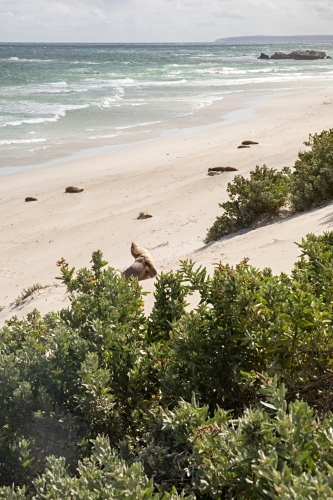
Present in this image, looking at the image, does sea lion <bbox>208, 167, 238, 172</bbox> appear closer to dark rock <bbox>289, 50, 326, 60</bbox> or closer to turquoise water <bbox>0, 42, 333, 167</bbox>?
turquoise water <bbox>0, 42, 333, 167</bbox>

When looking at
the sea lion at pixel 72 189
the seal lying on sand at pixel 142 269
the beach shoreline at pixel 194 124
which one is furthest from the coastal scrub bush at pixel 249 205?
the beach shoreline at pixel 194 124

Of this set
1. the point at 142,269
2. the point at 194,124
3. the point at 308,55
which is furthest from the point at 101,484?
the point at 308,55

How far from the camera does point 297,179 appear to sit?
825 cm

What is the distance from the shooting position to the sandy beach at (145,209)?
696cm

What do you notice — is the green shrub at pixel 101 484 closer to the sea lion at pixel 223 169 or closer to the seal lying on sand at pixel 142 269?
the seal lying on sand at pixel 142 269

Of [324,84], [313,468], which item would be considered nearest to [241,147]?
[313,468]

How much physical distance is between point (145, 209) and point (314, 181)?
4172mm

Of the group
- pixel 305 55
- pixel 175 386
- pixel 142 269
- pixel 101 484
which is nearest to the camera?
pixel 101 484

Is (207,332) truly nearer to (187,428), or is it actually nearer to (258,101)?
(187,428)

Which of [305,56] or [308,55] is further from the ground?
[308,55]

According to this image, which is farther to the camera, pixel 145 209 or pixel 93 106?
pixel 93 106

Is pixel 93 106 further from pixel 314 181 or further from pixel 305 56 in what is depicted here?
pixel 305 56

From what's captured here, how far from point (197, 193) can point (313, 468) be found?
405 inches

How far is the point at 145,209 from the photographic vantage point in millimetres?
11367
